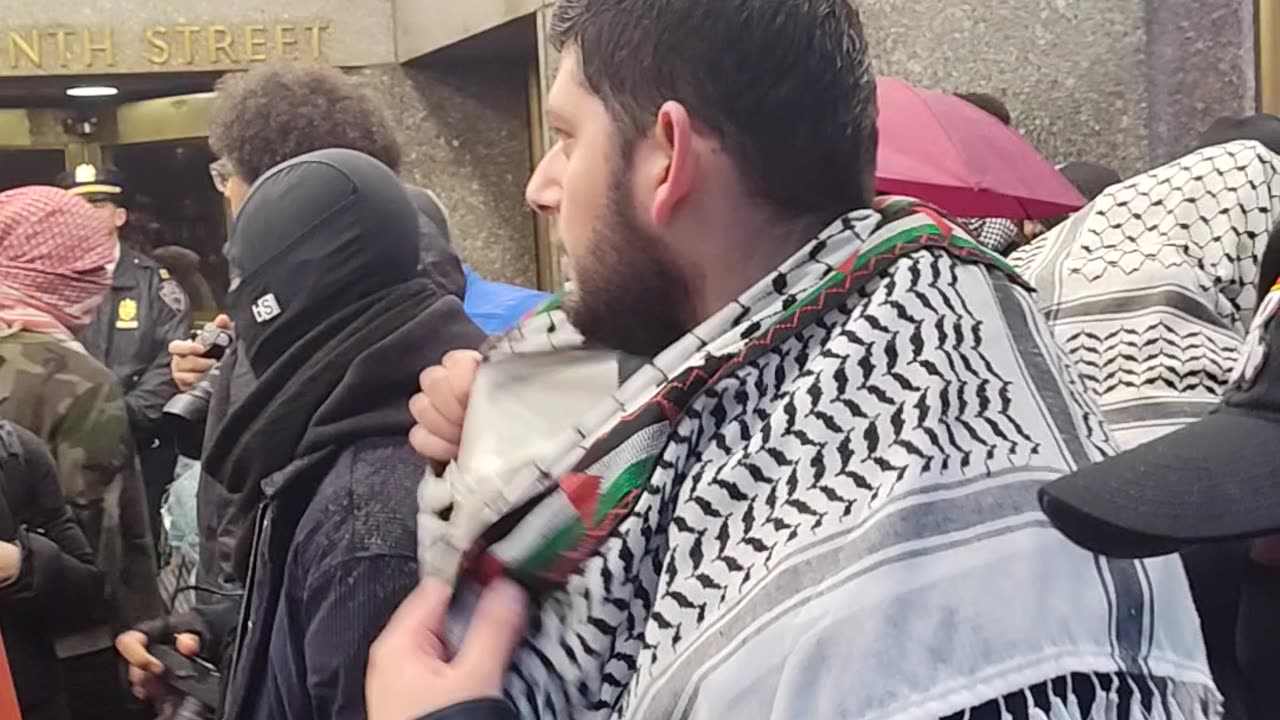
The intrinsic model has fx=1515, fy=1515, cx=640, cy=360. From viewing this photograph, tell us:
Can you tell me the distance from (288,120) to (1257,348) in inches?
88.1

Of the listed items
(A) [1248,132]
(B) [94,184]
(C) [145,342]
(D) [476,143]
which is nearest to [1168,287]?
(A) [1248,132]

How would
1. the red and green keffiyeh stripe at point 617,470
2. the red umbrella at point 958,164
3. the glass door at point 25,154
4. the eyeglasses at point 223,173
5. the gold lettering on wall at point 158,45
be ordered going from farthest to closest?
the glass door at point 25,154, the gold lettering on wall at point 158,45, the red umbrella at point 958,164, the eyeglasses at point 223,173, the red and green keffiyeh stripe at point 617,470

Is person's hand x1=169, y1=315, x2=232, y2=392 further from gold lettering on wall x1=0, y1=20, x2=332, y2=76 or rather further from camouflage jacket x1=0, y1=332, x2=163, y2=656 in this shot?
gold lettering on wall x1=0, y1=20, x2=332, y2=76

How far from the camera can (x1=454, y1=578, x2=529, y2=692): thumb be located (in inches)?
42.0

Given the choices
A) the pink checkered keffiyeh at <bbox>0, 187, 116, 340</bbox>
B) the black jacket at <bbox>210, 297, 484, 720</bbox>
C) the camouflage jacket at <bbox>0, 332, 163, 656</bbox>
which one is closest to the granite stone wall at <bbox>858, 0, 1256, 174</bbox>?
the pink checkered keffiyeh at <bbox>0, 187, 116, 340</bbox>

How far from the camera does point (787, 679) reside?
97cm

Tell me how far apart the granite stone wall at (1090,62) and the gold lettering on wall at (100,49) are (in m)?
3.32

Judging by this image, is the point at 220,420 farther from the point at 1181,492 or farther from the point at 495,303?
the point at 1181,492

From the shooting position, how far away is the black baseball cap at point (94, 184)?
5.55 m

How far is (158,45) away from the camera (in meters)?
6.15

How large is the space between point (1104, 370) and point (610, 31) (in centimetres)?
128

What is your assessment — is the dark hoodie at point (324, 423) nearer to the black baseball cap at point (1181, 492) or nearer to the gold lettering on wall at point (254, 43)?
the black baseball cap at point (1181, 492)

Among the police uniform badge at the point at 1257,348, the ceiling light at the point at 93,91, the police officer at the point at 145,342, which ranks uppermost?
the police uniform badge at the point at 1257,348

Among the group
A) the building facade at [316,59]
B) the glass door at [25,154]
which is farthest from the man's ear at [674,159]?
the glass door at [25,154]
